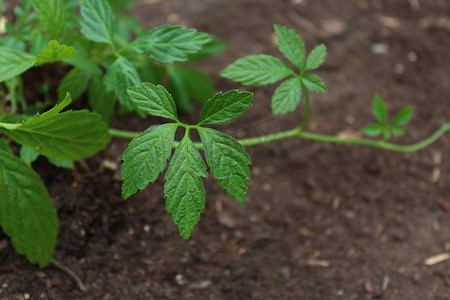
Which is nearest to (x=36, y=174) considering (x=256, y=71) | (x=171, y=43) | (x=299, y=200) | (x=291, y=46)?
(x=171, y=43)

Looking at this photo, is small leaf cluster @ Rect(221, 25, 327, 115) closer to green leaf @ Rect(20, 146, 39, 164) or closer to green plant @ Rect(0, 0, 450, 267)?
green plant @ Rect(0, 0, 450, 267)

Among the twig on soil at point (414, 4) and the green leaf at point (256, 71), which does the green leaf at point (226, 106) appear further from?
the twig on soil at point (414, 4)

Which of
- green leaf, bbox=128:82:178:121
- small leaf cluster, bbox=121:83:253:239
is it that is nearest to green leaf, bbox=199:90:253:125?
small leaf cluster, bbox=121:83:253:239

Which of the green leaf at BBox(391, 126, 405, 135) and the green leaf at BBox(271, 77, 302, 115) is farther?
the green leaf at BBox(391, 126, 405, 135)

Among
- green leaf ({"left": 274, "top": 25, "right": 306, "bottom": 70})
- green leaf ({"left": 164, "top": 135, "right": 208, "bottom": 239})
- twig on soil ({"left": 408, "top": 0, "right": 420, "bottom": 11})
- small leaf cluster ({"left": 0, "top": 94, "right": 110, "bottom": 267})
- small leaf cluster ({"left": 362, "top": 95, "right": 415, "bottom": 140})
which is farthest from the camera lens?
twig on soil ({"left": 408, "top": 0, "right": 420, "bottom": 11})

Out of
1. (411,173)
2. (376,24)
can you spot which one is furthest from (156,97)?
(376,24)

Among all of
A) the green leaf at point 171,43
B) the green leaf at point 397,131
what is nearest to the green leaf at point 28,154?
the green leaf at point 171,43

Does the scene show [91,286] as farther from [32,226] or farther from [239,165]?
[239,165]
